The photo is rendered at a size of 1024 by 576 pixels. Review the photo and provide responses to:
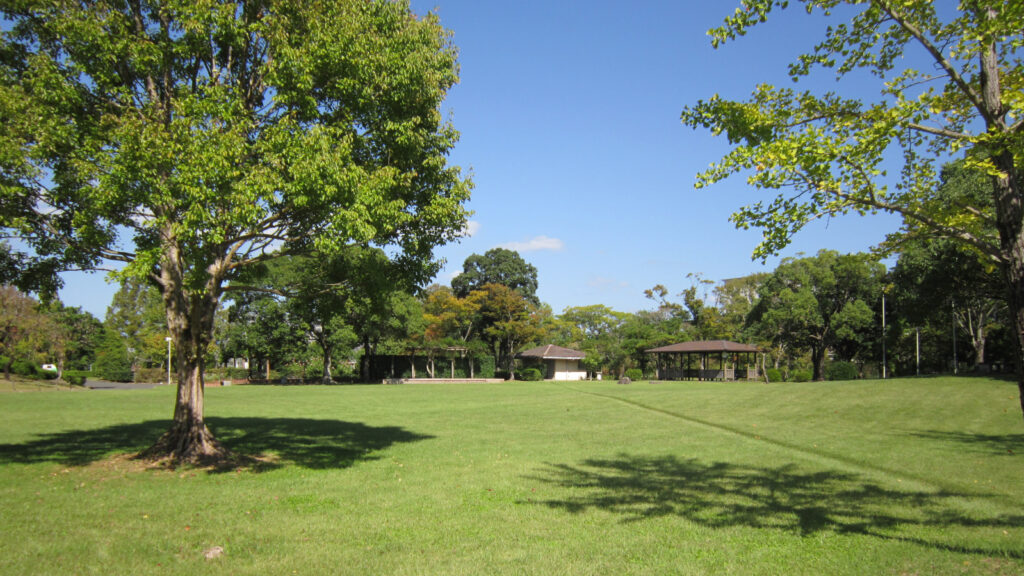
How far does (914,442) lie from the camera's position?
11984mm

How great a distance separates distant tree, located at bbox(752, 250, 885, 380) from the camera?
131 feet

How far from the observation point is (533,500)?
24.4ft

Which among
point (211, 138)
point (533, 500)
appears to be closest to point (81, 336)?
point (211, 138)

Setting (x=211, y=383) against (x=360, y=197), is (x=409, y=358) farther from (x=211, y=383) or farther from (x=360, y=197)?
(x=360, y=197)

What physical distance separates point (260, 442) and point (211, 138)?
7.61 meters

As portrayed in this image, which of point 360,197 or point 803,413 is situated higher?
point 360,197

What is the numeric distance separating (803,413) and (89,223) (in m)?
18.7

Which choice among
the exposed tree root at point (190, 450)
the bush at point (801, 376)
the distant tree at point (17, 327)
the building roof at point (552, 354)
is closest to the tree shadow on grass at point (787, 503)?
the exposed tree root at point (190, 450)

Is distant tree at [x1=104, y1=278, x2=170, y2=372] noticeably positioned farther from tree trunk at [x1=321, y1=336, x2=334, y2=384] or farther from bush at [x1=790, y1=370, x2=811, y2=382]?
bush at [x1=790, y1=370, x2=811, y2=382]

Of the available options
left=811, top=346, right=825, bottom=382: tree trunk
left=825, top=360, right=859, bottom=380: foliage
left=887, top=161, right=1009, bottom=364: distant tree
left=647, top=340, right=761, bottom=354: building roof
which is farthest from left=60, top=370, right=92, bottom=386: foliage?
left=811, top=346, right=825, bottom=382: tree trunk

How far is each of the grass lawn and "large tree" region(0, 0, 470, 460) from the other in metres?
2.72

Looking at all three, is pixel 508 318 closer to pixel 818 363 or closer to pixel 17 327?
pixel 818 363

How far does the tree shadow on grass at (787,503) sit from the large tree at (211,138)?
5.11 m

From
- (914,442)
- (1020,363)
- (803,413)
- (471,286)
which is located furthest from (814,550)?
(471,286)
